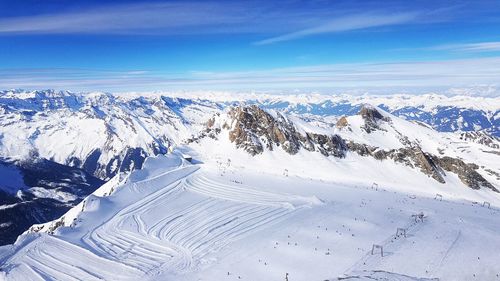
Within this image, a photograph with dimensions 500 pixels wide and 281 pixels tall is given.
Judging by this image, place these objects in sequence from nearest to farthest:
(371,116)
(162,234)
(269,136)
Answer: (162,234)
(269,136)
(371,116)

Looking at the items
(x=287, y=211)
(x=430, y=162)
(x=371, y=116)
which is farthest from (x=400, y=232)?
(x=371, y=116)

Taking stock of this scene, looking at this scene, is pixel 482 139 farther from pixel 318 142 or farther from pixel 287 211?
pixel 287 211

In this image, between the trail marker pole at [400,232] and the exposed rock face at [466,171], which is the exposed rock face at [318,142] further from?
the trail marker pole at [400,232]

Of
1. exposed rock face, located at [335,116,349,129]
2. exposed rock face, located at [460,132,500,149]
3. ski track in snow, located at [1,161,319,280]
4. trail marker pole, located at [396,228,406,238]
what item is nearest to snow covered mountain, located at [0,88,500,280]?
ski track in snow, located at [1,161,319,280]

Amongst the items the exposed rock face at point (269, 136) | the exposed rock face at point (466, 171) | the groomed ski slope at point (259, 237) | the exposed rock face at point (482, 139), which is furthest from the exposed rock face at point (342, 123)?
the groomed ski slope at point (259, 237)

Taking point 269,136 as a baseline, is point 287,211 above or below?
below

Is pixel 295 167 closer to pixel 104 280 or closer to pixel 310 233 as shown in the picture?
pixel 310 233

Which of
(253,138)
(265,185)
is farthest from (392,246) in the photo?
(253,138)

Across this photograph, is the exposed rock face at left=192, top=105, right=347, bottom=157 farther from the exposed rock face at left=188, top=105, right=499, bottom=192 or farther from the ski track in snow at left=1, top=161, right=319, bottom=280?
the ski track in snow at left=1, top=161, right=319, bottom=280
